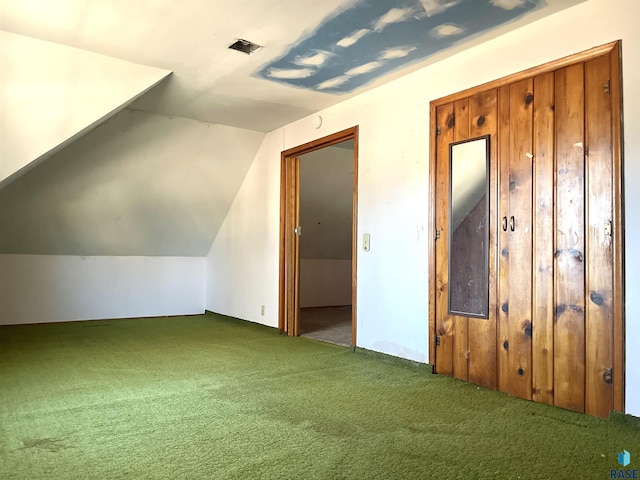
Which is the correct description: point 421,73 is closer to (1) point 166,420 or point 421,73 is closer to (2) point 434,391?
(2) point 434,391

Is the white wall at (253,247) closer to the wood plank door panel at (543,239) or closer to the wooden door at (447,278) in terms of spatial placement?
the wooden door at (447,278)

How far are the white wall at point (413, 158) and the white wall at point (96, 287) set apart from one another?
6.34 feet

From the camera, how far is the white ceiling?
8.69 ft

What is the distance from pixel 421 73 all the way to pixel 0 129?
2998 millimetres

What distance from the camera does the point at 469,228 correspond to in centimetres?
314

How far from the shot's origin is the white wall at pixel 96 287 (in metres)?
5.57

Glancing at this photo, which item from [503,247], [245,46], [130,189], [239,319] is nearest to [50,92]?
[245,46]

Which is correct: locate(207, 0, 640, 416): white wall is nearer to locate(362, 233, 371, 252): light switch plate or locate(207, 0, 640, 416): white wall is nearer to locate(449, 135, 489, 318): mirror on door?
locate(362, 233, 371, 252): light switch plate

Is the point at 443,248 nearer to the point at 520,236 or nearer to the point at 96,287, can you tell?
the point at 520,236

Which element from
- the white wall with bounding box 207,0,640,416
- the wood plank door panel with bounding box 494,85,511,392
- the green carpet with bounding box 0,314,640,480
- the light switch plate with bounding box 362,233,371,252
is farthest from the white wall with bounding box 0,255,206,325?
the wood plank door panel with bounding box 494,85,511,392

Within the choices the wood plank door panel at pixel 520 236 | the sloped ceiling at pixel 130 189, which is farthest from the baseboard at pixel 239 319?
the wood plank door panel at pixel 520 236

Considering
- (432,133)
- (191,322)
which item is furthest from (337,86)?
(191,322)

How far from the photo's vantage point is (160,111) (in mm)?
4684

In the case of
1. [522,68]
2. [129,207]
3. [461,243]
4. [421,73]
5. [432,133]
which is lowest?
[461,243]
